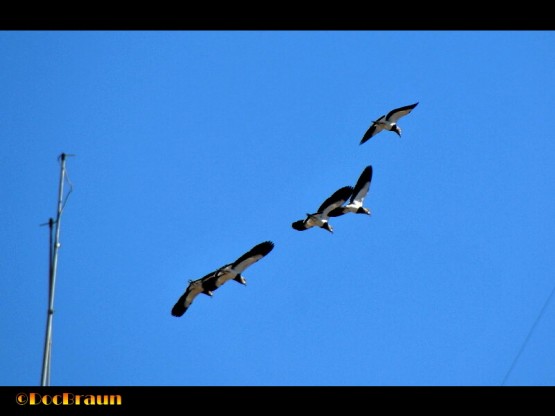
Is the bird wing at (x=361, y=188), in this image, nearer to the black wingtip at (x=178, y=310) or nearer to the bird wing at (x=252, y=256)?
the bird wing at (x=252, y=256)

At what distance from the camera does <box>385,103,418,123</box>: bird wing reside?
3978 centimetres

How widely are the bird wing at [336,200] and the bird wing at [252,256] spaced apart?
2.73 metres

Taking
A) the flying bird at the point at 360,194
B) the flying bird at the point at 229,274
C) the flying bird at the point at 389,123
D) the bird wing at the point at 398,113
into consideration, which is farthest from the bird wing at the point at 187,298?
the bird wing at the point at 398,113

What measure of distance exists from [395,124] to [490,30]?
1250cm

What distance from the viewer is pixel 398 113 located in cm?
4006

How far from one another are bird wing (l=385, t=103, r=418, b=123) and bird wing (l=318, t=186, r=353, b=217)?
3941 mm

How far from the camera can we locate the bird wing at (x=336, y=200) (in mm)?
37969
